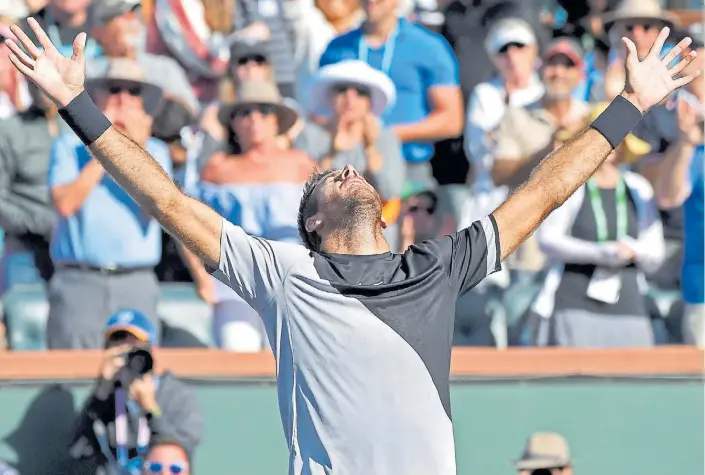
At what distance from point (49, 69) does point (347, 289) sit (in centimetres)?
86

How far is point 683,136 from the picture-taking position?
662cm

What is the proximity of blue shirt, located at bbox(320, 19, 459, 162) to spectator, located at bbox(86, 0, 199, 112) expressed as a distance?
2.46ft

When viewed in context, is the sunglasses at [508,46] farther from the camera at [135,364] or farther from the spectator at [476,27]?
the camera at [135,364]

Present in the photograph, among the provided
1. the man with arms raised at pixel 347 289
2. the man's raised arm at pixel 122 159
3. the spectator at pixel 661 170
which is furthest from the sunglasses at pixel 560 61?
the man's raised arm at pixel 122 159

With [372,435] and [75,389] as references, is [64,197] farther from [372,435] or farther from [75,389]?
[372,435]

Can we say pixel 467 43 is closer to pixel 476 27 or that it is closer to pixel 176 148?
pixel 476 27

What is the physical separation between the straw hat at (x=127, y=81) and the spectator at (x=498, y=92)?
1588 millimetres

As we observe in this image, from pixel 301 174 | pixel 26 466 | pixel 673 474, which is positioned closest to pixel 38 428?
pixel 26 466

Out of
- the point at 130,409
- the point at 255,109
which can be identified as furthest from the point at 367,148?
the point at 130,409

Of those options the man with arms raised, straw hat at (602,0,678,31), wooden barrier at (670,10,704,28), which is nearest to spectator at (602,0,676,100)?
straw hat at (602,0,678,31)

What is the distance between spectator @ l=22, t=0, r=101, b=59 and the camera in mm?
7016

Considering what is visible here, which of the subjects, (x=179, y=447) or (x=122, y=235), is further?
(x=122, y=235)

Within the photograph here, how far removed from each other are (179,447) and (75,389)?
600 millimetres

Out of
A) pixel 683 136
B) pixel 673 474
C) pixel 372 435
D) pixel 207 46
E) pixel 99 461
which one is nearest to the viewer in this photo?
pixel 372 435
